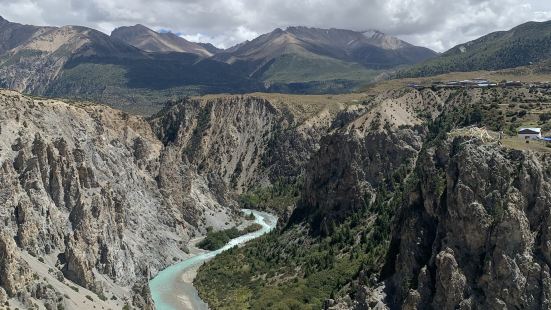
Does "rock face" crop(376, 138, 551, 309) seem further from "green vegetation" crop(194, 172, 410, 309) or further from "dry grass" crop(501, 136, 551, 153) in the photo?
"green vegetation" crop(194, 172, 410, 309)

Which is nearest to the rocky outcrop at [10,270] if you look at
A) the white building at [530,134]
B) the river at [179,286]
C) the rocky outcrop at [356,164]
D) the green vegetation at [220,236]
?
the river at [179,286]

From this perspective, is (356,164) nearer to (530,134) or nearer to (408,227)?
(530,134)

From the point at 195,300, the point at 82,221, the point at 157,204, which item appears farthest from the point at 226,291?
the point at 157,204

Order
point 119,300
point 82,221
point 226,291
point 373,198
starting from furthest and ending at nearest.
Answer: point 373,198, point 226,291, point 82,221, point 119,300

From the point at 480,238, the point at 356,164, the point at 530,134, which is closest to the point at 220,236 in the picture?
the point at 356,164

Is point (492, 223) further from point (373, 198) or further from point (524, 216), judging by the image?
point (373, 198)

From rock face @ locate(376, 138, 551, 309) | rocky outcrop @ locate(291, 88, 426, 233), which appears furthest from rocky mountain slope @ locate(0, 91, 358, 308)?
rock face @ locate(376, 138, 551, 309)

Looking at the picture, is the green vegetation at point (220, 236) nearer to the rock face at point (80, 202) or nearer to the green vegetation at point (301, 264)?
the rock face at point (80, 202)
